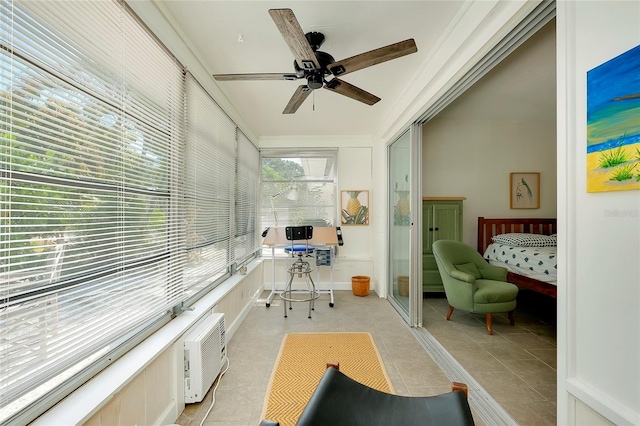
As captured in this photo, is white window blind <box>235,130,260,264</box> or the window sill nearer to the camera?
the window sill

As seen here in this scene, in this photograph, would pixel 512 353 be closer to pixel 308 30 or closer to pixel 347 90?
pixel 347 90

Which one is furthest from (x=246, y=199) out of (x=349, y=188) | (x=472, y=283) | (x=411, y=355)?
(x=472, y=283)

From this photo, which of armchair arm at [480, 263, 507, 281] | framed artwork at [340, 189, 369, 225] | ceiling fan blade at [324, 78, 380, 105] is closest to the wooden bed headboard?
armchair arm at [480, 263, 507, 281]

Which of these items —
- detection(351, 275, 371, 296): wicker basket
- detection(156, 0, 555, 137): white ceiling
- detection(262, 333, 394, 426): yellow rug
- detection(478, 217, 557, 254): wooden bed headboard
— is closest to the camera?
detection(156, 0, 555, 137): white ceiling

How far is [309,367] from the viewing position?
2.37m

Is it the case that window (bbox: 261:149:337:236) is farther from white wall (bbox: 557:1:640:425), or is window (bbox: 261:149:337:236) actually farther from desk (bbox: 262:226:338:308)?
white wall (bbox: 557:1:640:425)

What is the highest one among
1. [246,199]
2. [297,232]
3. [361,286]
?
[246,199]

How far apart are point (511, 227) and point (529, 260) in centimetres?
106

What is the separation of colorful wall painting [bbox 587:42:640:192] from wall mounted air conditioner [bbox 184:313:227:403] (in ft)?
7.64

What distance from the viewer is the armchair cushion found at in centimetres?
346

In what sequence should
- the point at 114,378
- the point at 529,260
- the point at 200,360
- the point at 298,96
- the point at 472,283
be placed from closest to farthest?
the point at 114,378, the point at 200,360, the point at 298,96, the point at 472,283, the point at 529,260

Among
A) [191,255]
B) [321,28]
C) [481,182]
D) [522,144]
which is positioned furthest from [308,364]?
[522,144]

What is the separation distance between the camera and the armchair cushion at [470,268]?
346 cm

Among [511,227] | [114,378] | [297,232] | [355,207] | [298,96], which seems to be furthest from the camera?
[355,207]
